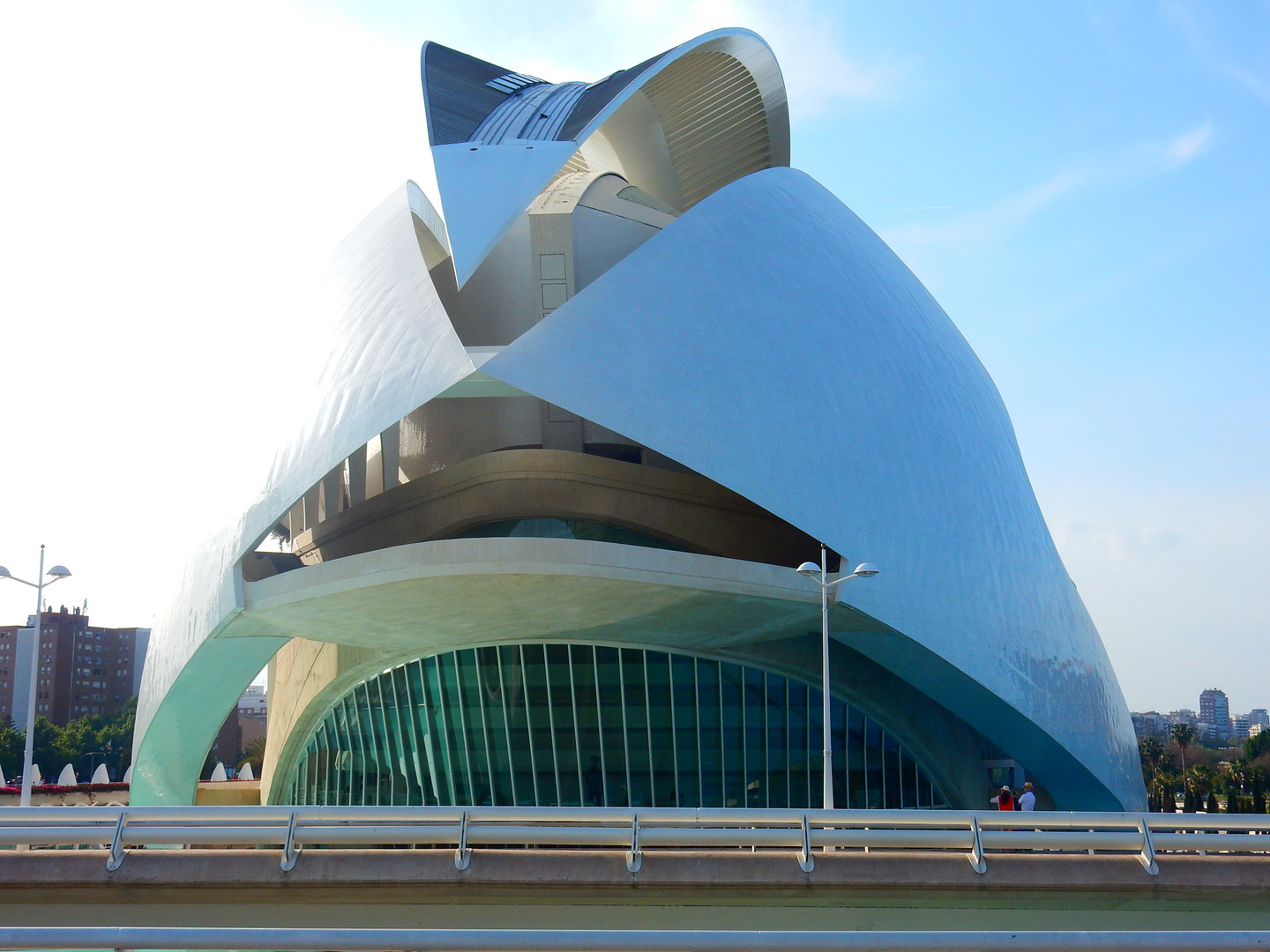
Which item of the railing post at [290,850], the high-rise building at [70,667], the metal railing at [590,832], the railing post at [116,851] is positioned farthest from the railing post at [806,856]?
the high-rise building at [70,667]

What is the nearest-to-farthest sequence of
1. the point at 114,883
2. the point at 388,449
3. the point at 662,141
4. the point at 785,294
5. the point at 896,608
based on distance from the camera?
the point at 114,883 < the point at 896,608 < the point at 785,294 < the point at 388,449 < the point at 662,141

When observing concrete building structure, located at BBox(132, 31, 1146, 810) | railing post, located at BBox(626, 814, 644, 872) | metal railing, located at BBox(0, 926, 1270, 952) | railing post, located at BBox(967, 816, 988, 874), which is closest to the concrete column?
concrete building structure, located at BBox(132, 31, 1146, 810)

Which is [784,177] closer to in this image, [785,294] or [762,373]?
[785,294]

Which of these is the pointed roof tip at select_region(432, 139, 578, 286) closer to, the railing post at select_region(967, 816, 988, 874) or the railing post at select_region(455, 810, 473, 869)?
the railing post at select_region(455, 810, 473, 869)

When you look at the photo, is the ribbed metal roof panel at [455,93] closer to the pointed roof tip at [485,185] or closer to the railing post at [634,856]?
the pointed roof tip at [485,185]

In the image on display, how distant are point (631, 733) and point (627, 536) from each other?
3546 mm

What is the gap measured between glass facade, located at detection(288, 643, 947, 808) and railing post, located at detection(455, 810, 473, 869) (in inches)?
533

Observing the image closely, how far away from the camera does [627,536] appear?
21109 millimetres

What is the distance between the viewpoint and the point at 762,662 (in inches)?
843

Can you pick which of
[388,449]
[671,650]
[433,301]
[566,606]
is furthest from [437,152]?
[671,650]

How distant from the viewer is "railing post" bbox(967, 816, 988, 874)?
Result: 750 cm

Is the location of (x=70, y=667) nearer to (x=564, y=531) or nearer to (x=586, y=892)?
(x=564, y=531)

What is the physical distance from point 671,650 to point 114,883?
47.2ft

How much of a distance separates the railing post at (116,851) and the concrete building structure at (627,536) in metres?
9.19
